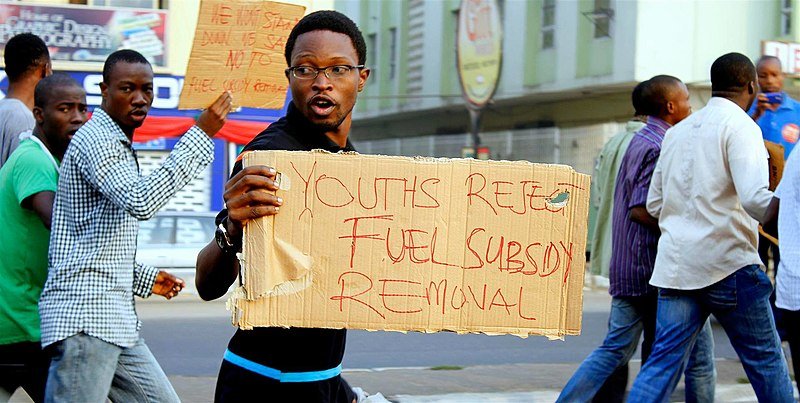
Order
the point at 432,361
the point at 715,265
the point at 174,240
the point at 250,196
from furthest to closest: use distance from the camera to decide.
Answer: the point at 174,240, the point at 432,361, the point at 715,265, the point at 250,196

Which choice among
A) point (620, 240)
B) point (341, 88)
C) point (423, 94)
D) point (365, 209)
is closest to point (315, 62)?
point (341, 88)

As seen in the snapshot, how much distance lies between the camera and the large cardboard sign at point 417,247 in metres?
2.59

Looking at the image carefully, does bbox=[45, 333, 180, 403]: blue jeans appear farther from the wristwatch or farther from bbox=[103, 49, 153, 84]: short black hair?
the wristwatch

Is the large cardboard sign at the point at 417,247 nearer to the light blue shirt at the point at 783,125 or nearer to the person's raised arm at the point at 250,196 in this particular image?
the person's raised arm at the point at 250,196

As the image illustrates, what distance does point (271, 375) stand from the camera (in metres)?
2.81

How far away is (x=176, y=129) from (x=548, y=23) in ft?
41.1

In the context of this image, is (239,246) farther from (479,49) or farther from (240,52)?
(479,49)

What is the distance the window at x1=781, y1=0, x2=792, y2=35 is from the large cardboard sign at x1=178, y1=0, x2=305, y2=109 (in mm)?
22257

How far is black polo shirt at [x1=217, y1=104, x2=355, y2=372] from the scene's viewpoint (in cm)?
281

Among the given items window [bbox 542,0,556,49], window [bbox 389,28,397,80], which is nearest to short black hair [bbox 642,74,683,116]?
window [bbox 542,0,556,49]

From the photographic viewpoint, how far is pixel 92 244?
12.6 feet

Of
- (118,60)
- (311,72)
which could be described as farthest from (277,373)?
(118,60)

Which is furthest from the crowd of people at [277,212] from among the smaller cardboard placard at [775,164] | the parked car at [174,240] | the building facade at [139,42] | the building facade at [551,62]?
the building facade at [551,62]

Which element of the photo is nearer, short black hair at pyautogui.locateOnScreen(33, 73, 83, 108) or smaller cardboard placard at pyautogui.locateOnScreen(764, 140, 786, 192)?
short black hair at pyautogui.locateOnScreen(33, 73, 83, 108)
